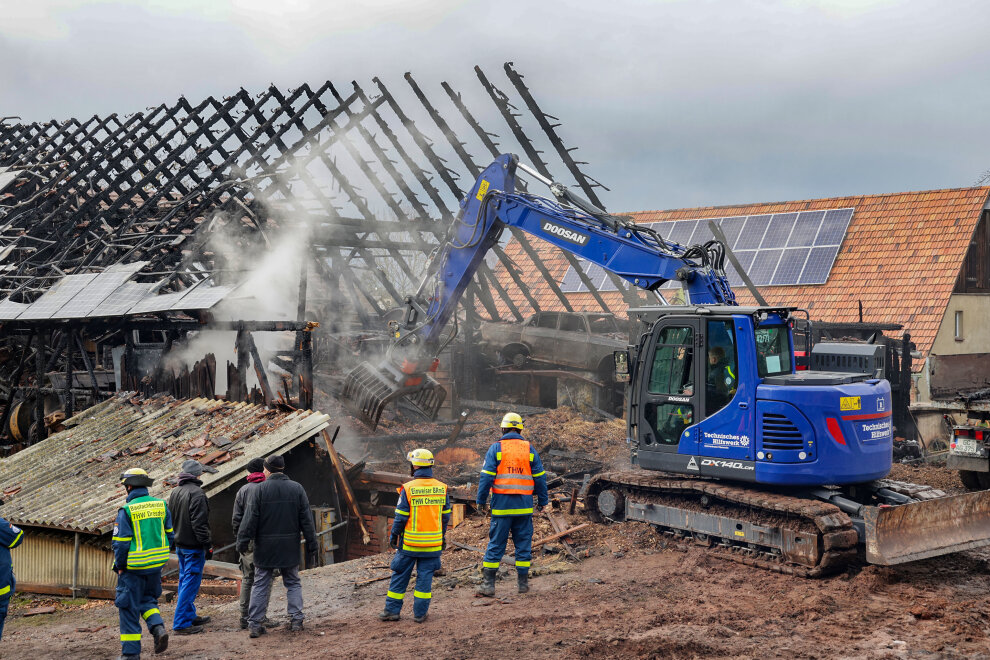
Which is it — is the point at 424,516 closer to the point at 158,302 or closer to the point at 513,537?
the point at 513,537

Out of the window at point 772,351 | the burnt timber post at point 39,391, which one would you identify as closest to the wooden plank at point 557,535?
the window at point 772,351

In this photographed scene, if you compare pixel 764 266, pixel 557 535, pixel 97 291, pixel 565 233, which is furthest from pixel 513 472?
pixel 764 266

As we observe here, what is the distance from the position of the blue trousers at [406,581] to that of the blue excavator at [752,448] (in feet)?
11.2

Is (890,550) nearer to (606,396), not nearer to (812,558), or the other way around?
(812,558)

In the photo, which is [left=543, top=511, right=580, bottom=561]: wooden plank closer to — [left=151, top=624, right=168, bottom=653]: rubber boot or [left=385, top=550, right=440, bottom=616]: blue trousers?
[left=385, top=550, right=440, bottom=616]: blue trousers

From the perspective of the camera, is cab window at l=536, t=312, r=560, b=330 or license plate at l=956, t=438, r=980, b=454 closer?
license plate at l=956, t=438, r=980, b=454

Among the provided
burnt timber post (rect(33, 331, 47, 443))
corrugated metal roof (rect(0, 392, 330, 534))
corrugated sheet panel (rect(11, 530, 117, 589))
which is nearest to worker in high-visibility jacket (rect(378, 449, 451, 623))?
corrugated metal roof (rect(0, 392, 330, 534))

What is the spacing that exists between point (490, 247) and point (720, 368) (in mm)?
5613

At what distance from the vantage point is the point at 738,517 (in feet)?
32.8

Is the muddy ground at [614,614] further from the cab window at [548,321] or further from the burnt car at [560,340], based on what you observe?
the cab window at [548,321]

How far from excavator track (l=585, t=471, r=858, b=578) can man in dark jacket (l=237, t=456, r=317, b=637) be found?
14.6 ft

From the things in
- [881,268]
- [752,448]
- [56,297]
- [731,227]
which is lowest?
[752,448]

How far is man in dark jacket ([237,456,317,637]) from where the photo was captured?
27.1ft

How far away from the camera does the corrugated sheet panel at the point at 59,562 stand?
37.7 feet
